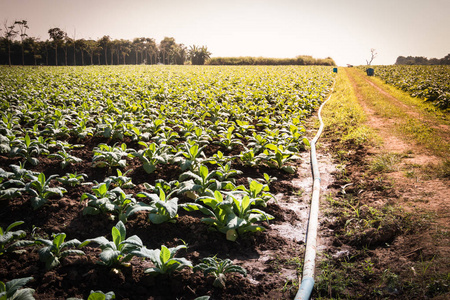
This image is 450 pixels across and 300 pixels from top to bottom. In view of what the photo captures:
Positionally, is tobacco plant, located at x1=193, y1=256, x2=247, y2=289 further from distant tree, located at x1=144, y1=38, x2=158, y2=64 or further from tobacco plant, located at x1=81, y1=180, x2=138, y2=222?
distant tree, located at x1=144, y1=38, x2=158, y2=64

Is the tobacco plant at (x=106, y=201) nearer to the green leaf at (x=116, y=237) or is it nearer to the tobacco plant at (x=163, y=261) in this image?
the green leaf at (x=116, y=237)

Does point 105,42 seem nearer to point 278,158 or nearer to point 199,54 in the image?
point 199,54

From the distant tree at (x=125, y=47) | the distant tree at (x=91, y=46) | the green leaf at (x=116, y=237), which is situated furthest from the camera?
the distant tree at (x=125, y=47)

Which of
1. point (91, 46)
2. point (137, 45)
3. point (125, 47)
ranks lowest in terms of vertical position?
point (91, 46)

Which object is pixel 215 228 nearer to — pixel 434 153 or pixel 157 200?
pixel 157 200

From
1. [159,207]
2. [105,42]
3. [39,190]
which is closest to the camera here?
[159,207]

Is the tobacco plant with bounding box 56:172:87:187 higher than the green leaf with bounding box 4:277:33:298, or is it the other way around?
the tobacco plant with bounding box 56:172:87:187

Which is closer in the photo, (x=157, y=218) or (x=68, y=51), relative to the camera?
(x=157, y=218)

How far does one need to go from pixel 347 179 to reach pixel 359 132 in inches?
112

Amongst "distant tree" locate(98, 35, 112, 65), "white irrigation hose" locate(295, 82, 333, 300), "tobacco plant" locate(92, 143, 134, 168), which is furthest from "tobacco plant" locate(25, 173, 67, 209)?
"distant tree" locate(98, 35, 112, 65)

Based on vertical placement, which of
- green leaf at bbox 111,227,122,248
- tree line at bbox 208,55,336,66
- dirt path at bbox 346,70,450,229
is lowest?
green leaf at bbox 111,227,122,248

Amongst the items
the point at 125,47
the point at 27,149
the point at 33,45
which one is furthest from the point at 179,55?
the point at 27,149

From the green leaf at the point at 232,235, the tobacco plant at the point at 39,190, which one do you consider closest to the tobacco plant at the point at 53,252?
the tobacco plant at the point at 39,190

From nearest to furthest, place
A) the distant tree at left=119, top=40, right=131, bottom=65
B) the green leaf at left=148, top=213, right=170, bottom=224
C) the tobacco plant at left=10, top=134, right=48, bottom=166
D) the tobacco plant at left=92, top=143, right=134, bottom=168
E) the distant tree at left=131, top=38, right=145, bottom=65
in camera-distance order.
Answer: the green leaf at left=148, top=213, right=170, bottom=224
the tobacco plant at left=92, top=143, right=134, bottom=168
the tobacco plant at left=10, top=134, right=48, bottom=166
the distant tree at left=119, top=40, right=131, bottom=65
the distant tree at left=131, top=38, right=145, bottom=65
